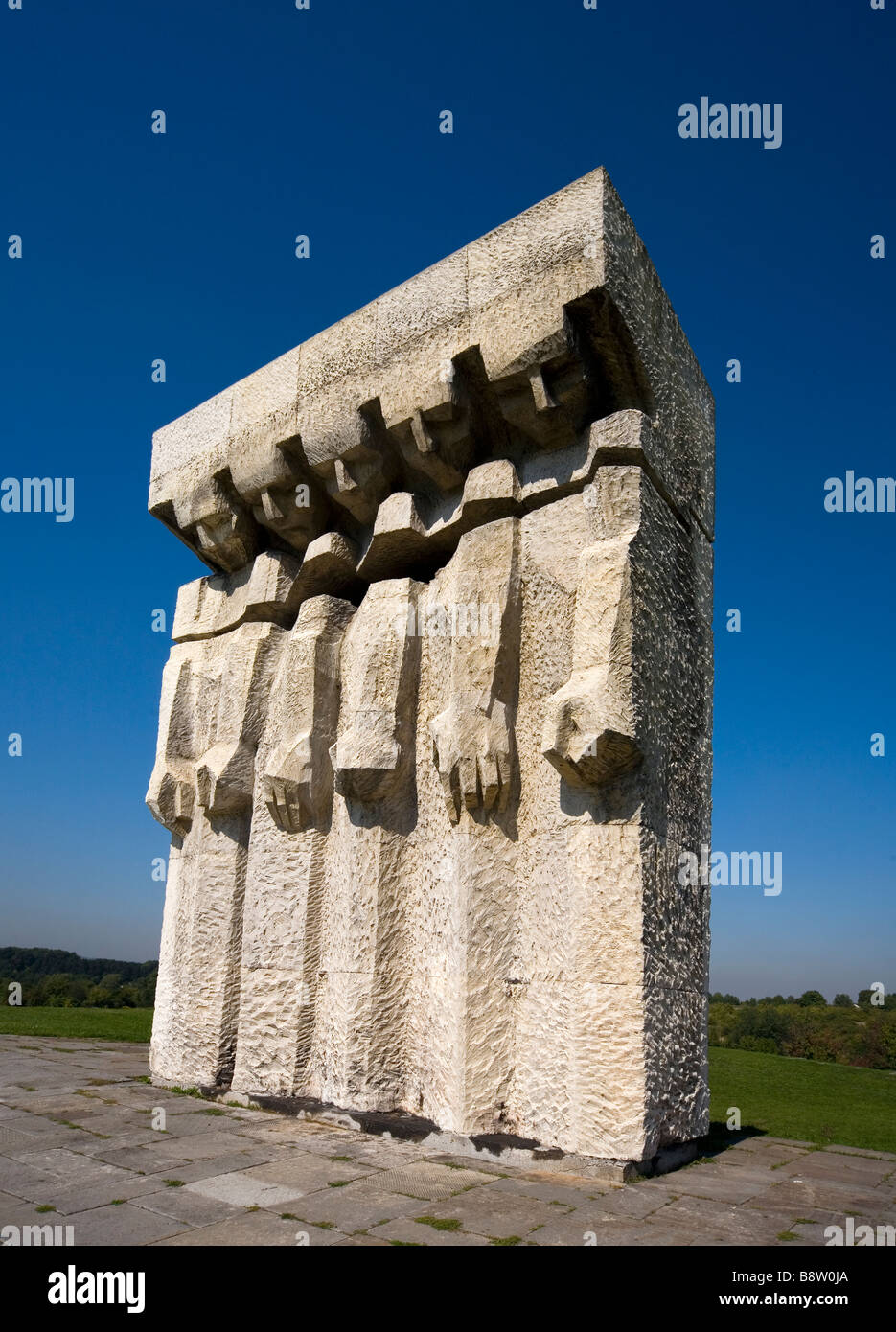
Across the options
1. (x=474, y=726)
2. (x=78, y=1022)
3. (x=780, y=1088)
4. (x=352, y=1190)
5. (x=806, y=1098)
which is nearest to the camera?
(x=352, y=1190)

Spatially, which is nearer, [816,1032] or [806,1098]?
[806,1098]

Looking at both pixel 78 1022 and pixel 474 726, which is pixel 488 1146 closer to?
pixel 474 726

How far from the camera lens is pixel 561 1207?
11.8 feet

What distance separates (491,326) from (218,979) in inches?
174

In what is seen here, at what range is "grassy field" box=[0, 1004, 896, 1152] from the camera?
6074 millimetres

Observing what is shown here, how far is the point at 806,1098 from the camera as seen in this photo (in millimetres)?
7461

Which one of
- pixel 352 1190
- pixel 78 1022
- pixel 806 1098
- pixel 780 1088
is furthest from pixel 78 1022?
pixel 352 1190

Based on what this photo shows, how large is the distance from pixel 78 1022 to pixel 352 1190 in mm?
7381

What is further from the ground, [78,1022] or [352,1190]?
[352,1190]

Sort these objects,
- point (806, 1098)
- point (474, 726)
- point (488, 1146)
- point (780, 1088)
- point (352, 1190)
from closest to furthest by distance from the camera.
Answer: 1. point (352, 1190)
2. point (488, 1146)
3. point (474, 726)
4. point (806, 1098)
5. point (780, 1088)

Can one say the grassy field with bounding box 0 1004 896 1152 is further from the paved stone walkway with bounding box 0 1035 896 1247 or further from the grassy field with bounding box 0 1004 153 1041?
the paved stone walkway with bounding box 0 1035 896 1247

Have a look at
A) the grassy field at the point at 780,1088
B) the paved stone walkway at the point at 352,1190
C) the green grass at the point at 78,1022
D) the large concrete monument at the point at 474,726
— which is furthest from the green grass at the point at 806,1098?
the green grass at the point at 78,1022

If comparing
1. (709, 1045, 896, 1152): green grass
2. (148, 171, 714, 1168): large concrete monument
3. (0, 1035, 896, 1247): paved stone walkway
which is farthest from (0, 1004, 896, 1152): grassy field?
(148, 171, 714, 1168): large concrete monument

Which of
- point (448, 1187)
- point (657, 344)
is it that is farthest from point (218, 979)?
point (657, 344)
